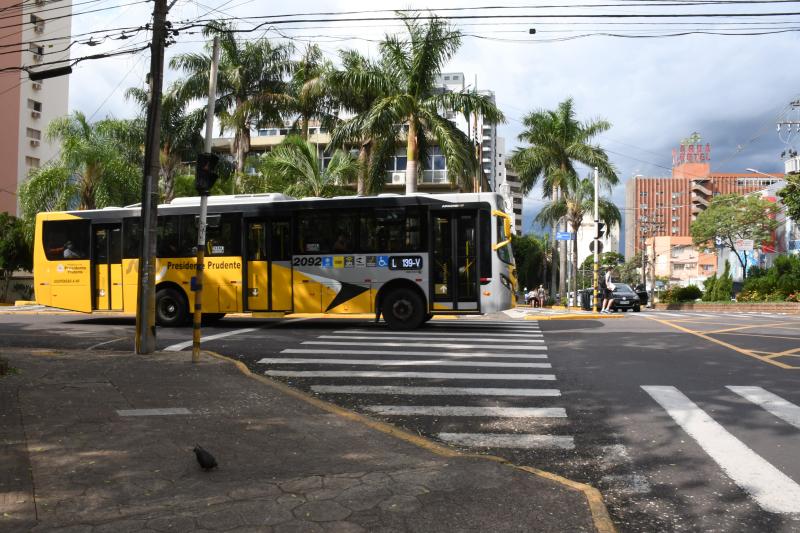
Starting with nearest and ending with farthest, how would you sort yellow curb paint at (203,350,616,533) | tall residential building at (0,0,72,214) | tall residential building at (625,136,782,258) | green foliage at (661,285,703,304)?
yellow curb paint at (203,350,616,533), green foliage at (661,285,703,304), tall residential building at (0,0,72,214), tall residential building at (625,136,782,258)

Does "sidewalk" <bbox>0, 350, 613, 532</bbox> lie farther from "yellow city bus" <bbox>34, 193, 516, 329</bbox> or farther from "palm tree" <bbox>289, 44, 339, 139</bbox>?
"palm tree" <bbox>289, 44, 339, 139</bbox>

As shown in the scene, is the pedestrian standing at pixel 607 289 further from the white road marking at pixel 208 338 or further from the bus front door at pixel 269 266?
the white road marking at pixel 208 338

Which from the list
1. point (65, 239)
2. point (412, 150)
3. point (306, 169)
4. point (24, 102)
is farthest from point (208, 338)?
point (24, 102)

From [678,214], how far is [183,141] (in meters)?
145

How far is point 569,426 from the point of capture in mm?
6461

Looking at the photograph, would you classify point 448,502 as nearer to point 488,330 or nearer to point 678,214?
point 488,330

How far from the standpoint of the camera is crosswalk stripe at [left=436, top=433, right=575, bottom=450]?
5785mm

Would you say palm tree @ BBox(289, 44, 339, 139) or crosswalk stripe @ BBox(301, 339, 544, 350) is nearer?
crosswalk stripe @ BBox(301, 339, 544, 350)

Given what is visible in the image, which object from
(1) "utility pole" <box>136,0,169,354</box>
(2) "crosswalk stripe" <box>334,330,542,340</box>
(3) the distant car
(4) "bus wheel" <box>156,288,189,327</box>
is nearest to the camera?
(1) "utility pole" <box>136,0,169,354</box>

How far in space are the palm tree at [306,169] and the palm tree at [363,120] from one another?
0.78 m

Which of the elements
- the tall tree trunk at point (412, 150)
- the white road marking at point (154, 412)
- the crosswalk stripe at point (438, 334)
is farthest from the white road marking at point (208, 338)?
the tall tree trunk at point (412, 150)

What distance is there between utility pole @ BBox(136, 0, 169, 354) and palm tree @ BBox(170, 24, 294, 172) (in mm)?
17595

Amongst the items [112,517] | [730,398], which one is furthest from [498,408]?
[112,517]

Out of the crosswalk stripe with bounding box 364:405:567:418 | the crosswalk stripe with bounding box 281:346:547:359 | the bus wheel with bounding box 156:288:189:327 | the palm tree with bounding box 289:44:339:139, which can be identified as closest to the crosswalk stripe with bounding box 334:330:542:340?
the crosswalk stripe with bounding box 281:346:547:359
